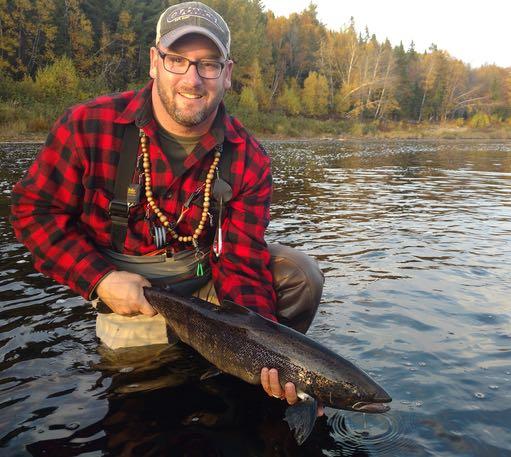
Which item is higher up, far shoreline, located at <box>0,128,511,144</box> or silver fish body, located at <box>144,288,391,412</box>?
far shoreline, located at <box>0,128,511,144</box>

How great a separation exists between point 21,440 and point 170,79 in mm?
2454

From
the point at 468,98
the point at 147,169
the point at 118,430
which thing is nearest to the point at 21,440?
the point at 118,430

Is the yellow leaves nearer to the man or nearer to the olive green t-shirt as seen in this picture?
the man

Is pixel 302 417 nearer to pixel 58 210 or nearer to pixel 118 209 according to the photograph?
pixel 118 209

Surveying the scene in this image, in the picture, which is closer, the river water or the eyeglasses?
the river water

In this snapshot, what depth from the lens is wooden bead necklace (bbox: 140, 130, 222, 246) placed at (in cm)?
364

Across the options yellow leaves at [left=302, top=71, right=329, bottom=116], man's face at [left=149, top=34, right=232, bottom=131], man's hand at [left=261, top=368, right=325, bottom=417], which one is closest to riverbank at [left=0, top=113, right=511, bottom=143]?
yellow leaves at [left=302, top=71, right=329, bottom=116]

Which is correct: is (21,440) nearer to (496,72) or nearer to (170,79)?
(170,79)

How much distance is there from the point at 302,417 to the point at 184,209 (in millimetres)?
1755

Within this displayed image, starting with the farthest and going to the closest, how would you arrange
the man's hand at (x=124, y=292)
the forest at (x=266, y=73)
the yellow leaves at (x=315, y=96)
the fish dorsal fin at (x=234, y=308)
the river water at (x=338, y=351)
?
the yellow leaves at (x=315, y=96) → the forest at (x=266, y=73) → the man's hand at (x=124, y=292) → the fish dorsal fin at (x=234, y=308) → the river water at (x=338, y=351)

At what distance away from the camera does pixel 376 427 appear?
3156mm

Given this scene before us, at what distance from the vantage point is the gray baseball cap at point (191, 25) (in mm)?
3504

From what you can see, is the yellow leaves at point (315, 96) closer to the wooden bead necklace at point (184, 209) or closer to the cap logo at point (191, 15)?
the cap logo at point (191, 15)

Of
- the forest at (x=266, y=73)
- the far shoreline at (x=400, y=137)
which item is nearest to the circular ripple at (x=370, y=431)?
the forest at (x=266, y=73)
